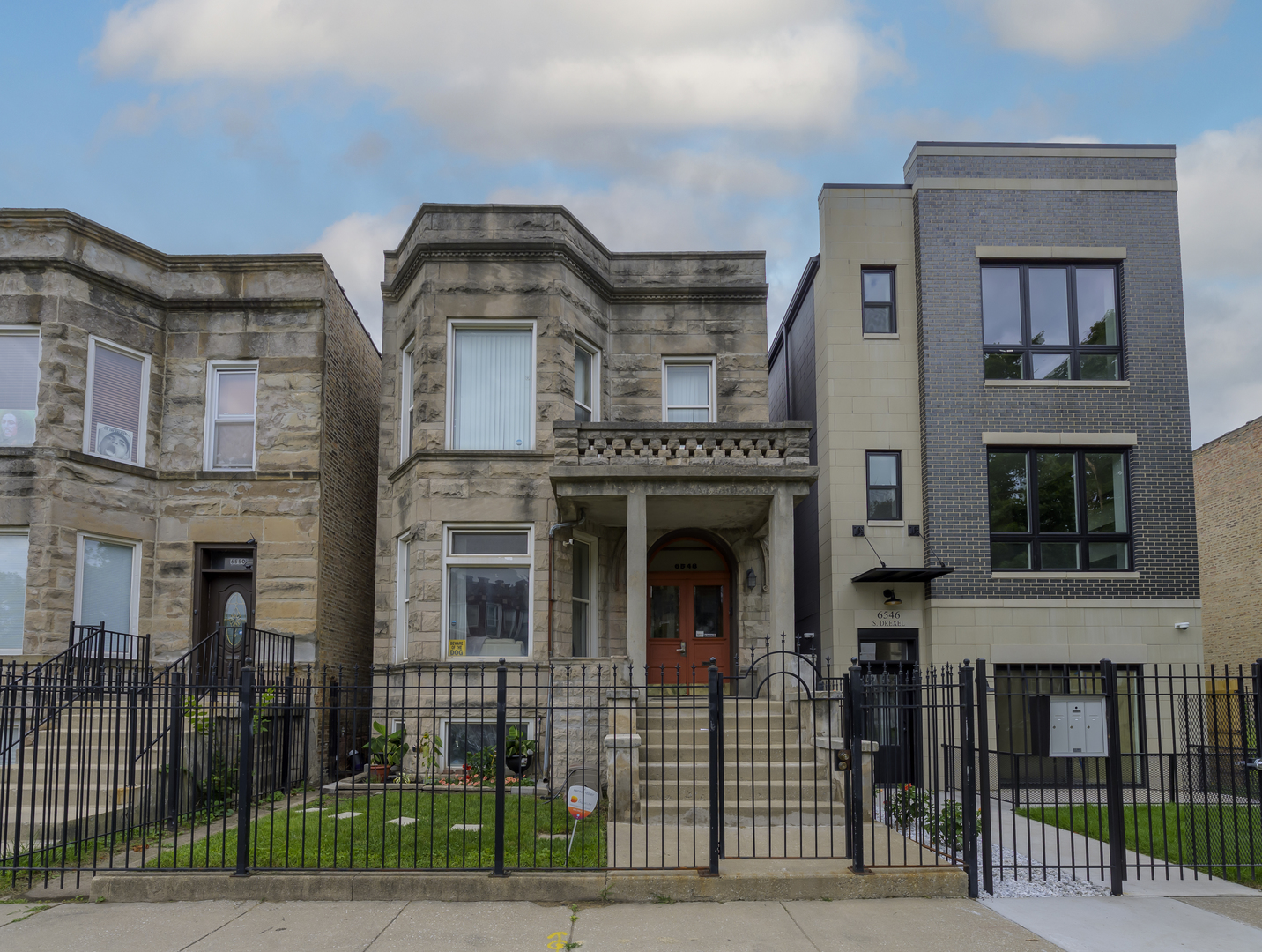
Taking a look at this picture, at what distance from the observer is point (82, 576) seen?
50.4 ft

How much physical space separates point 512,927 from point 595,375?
1095 cm

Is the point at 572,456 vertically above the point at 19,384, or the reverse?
the point at 19,384

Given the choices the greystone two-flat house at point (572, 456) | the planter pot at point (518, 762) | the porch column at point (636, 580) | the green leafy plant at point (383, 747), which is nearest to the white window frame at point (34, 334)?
the greystone two-flat house at point (572, 456)

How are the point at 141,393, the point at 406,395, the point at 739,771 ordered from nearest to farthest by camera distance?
the point at 739,771
the point at 141,393
the point at 406,395

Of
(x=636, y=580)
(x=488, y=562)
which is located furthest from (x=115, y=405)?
(x=636, y=580)

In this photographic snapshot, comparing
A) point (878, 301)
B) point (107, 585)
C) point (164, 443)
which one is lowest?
point (107, 585)

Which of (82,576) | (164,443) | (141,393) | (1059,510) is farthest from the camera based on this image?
(1059,510)

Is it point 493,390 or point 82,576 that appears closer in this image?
point 82,576

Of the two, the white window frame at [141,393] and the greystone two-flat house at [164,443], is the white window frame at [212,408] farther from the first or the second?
the white window frame at [141,393]

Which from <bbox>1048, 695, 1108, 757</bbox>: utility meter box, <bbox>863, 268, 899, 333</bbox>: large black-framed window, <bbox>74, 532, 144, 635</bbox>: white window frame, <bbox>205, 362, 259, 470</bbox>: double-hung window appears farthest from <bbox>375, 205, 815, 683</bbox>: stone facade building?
<bbox>1048, 695, 1108, 757</bbox>: utility meter box

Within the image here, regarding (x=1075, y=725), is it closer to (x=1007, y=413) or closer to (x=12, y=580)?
(x=1007, y=413)

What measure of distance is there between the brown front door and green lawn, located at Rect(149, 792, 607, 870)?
5.51 metres

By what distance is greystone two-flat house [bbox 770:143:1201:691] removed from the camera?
1659 centimetres

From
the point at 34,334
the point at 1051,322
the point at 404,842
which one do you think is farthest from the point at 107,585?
the point at 1051,322
